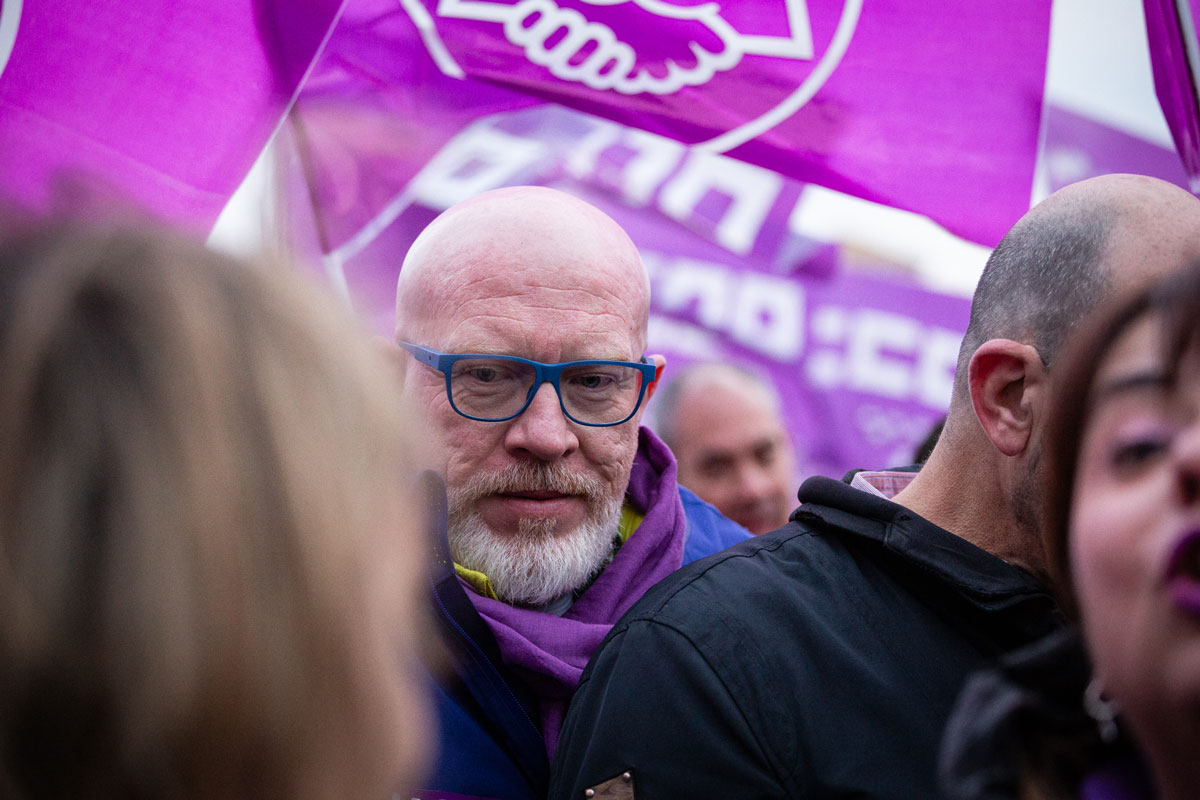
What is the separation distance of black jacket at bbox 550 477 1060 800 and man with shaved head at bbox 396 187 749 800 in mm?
516

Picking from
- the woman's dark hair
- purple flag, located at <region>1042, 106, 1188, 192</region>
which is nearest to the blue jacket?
the woman's dark hair

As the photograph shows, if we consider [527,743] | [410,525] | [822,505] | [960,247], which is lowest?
[527,743]

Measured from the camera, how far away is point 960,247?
296 cm

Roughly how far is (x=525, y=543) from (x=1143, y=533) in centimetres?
162

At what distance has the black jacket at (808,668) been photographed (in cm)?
142

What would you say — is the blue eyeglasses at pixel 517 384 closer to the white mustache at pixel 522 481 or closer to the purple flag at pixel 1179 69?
the white mustache at pixel 522 481

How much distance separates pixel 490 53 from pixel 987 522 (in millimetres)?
1822

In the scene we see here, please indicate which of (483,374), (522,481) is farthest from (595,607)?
(483,374)

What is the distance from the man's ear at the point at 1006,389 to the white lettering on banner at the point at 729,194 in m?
1.49

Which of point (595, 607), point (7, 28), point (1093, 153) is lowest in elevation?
point (595, 607)

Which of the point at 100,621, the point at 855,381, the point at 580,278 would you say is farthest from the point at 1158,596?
the point at 855,381

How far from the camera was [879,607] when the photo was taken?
5.15 ft

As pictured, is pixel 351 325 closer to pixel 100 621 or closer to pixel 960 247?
pixel 100 621

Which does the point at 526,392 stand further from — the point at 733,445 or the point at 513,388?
the point at 733,445
